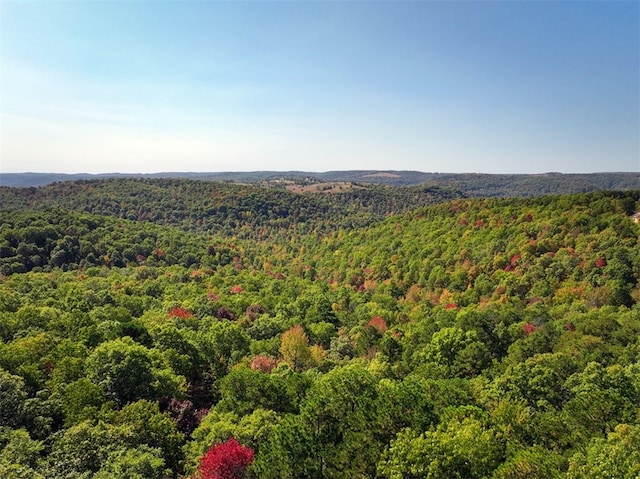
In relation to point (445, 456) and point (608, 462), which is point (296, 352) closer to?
point (445, 456)

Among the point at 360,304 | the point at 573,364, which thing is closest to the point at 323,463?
the point at 573,364

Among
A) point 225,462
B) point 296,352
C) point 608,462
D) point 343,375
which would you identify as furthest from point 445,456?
point 296,352

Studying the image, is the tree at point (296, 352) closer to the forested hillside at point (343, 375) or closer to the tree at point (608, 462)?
the forested hillside at point (343, 375)

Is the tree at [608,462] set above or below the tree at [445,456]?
above

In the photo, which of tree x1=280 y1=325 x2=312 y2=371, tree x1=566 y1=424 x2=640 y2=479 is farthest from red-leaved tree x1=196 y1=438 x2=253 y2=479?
tree x1=280 y1=325 x2=312 y2=371

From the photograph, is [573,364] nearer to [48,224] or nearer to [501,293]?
[501,293]

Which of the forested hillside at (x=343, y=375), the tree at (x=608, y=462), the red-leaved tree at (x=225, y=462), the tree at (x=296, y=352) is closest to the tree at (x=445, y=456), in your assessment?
the forested hillside at (x=343, y=375)
